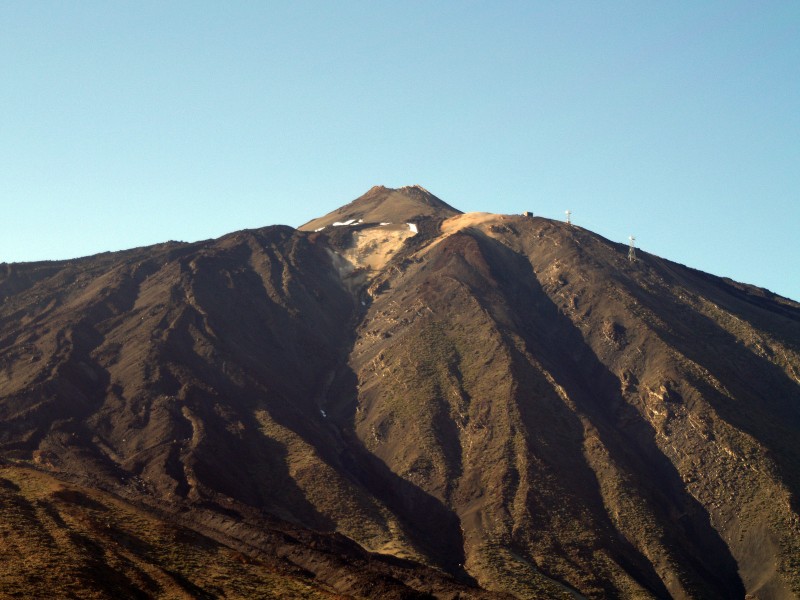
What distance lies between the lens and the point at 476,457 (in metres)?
106

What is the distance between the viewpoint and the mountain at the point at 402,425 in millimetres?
77250

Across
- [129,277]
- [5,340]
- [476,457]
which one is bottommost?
[476,457]

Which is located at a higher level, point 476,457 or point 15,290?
point 15,290

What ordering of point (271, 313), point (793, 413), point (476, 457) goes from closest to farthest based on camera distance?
point (476, 457)
point (793, 413)
point (271, 313)

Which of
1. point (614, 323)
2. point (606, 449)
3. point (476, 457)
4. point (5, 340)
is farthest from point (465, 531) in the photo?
point (5, 340)

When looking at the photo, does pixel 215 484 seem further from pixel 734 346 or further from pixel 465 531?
pixel 734 346

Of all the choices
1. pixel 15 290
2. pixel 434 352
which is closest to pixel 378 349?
pixel 434 352

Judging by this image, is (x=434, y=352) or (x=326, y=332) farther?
(x=326, y=332)

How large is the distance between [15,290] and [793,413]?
116602mm

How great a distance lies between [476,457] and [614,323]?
39.1 m

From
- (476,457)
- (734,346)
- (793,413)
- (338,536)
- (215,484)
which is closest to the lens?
(338,536)

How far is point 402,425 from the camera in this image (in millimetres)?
113125

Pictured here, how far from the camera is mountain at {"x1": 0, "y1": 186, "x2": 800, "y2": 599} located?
77.2 meters

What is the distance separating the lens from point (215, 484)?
9338 centimetres
